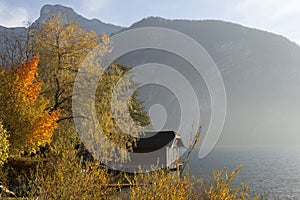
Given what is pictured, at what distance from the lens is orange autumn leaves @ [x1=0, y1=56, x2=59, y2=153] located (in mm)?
17203

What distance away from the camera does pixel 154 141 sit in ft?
133

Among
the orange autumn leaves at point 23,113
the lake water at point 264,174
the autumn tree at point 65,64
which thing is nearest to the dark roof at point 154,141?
the lake water at point 264,174

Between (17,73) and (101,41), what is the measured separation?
6.85 meters

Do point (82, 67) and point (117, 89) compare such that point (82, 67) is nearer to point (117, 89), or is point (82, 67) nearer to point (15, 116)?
point (117, 89)

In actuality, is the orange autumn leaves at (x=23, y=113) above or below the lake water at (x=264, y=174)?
above

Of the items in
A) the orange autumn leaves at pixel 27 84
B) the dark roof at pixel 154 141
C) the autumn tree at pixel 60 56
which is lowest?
the dark roof at pixel 154 141

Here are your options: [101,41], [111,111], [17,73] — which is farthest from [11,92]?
[101,41]

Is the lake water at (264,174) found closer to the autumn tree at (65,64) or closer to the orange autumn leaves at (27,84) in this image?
the autumn tree at (65,64)

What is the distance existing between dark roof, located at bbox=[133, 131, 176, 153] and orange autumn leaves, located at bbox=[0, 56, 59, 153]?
21811 mm

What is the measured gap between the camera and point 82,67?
21.2 meters

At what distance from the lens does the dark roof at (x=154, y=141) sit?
39406 millimetres

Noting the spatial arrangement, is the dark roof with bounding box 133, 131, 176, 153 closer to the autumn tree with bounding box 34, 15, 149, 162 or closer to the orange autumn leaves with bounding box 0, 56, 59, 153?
the autumn tree with bounding box 34, 15, 149, 162

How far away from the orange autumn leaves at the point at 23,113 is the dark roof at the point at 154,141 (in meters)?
21.8

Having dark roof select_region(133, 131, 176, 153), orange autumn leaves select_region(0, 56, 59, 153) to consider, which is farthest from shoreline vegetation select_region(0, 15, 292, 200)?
dark roof select_region(133, 131, 176, 153)
